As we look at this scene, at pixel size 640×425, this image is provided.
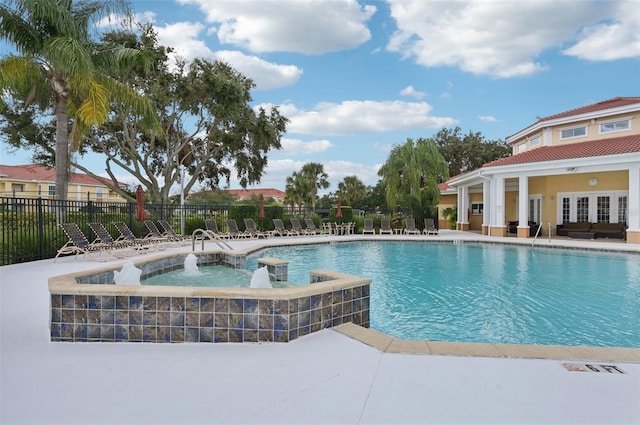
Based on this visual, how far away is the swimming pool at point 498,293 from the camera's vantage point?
17.8 feet

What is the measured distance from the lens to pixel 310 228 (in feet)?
68.6

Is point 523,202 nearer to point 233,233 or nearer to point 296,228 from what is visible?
point 296,228

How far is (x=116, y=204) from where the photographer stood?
561 inches

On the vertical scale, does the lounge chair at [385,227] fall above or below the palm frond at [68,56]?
below

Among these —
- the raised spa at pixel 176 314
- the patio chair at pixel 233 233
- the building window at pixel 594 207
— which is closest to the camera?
the raised spa at pixel 176 314

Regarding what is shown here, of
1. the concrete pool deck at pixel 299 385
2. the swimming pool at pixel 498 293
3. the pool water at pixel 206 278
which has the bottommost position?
the swimming pool at pixel 498 293

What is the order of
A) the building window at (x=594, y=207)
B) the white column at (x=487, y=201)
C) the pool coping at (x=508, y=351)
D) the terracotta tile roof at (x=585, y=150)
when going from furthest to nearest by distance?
the white column at (x=487, y=201) → the building window at (x=594, y=207) → the terracotta tile roof at (x=585, y=150) → the pool coping at (x=508, y=351)

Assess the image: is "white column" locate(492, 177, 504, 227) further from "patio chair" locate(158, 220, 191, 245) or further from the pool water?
the pool water

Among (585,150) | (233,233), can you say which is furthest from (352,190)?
(585,150)

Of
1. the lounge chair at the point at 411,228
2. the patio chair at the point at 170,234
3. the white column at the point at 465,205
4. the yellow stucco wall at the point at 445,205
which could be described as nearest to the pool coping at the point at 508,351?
the patio chair at the point at 170,234

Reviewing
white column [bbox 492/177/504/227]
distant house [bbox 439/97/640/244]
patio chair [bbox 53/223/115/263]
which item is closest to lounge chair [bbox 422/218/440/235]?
distant house [bbox 439/97/640/244]

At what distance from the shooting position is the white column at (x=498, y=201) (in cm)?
1942

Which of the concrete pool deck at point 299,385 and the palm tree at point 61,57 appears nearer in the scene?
the concrete pool deck at point 299,385

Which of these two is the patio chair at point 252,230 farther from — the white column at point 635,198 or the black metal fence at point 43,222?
the white column at point 635,198
